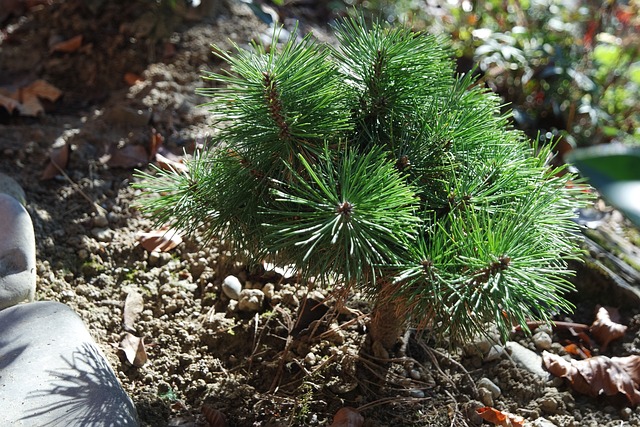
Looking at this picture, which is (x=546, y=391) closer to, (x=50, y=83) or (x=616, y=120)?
(x=616, y=120)

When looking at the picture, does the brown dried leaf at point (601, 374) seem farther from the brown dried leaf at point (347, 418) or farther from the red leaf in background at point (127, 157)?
the red leaf in background at point (127, 157)

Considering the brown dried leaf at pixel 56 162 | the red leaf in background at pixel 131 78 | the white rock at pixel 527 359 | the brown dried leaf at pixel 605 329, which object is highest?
the red leaf in background at pixel 131 78

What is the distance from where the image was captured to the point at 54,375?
151cm

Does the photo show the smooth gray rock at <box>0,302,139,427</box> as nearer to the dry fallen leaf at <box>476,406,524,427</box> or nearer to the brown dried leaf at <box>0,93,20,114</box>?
the dry fallen leaf at <box>476,406,524,427</box>

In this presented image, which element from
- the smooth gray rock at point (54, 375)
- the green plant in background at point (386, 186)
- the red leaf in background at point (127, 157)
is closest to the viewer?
the green plant in background at point (386, 186)

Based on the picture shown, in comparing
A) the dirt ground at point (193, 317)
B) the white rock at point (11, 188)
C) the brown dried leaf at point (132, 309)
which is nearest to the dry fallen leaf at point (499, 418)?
the dirt ground at point (193, 317)

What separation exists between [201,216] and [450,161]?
0.57 meters

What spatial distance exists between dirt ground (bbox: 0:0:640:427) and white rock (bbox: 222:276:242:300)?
29 mm

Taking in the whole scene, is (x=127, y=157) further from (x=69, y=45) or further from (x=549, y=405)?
(x=549, y=405)

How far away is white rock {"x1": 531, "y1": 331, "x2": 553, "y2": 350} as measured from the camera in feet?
6.47

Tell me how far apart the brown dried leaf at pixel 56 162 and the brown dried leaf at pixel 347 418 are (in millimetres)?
1315

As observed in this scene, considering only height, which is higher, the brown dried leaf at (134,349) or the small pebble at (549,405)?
the brown dried leaf at (134,349)

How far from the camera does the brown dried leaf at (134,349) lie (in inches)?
69.2

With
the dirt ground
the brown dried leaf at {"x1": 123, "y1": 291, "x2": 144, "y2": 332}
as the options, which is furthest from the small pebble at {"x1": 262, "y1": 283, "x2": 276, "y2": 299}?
the brown dried leaf at {"x1": 123, "y1": 291, "x2": 144, "y2": 332}
